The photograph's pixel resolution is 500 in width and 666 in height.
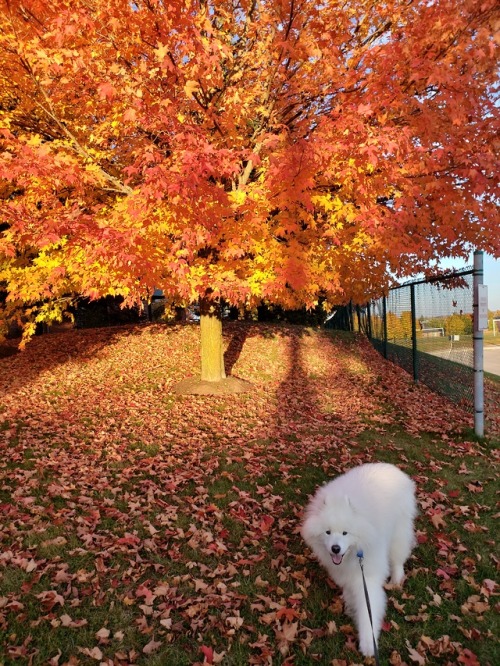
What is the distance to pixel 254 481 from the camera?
19.4ft

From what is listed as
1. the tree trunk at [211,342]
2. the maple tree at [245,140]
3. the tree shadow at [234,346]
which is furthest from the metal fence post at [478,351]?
the tree shadow at [234,346]

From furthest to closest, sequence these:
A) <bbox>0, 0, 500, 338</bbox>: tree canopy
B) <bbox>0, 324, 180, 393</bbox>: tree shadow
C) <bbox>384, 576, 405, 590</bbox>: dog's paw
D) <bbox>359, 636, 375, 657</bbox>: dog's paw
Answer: <bbox>0, 324, 180, 393</bbox>: tree shadow < <bbox>0, 0, 500, 338</bbox>: tree canopy < <bbox>384, 576, 405, 590</bbox>: dog's paw < <bbox>359, 636, 375, 657</bbox>: dog's paw

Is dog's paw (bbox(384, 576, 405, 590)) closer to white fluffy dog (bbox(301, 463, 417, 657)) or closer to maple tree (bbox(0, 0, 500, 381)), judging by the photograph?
white fluffy dog (bbox(301, 463, 417, 657))

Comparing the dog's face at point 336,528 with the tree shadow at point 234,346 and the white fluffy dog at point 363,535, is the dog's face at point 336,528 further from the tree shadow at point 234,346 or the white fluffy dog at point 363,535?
the tree shadow at point 234,346

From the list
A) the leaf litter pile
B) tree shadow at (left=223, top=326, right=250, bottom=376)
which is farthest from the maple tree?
tree shadow at (left=223, top=326, right=250, bottom=376)

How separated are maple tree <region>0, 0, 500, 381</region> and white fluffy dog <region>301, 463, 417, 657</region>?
419 centimetres

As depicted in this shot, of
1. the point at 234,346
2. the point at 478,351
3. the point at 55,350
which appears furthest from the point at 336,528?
A: the point at 55,350

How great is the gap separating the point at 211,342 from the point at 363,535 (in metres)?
7.39

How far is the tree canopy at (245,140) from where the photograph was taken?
6383 millimetres

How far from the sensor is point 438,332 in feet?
34.4

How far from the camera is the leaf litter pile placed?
10.9ft

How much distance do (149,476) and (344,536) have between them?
3.43 m

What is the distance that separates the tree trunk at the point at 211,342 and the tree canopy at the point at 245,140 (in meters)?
2.02

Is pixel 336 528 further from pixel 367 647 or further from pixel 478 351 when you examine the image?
pixel 478 351
